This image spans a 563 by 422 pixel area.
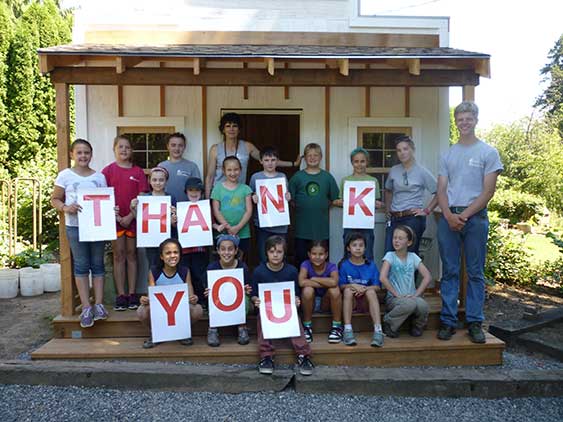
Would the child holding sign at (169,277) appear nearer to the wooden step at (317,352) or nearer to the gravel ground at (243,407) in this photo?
the wooden step at (317,352)

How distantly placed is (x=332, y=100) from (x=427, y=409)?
12.0ft

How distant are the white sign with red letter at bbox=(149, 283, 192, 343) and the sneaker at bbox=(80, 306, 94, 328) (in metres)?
0.68

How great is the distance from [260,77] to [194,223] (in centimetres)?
153

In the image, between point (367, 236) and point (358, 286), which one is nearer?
point (358, 286)

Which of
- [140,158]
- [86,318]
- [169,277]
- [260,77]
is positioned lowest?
[86,318]

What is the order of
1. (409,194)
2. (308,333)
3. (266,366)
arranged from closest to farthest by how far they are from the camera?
(266,366), (308,333), (409,194)

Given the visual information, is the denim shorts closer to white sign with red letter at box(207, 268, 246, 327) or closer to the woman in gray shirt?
white sign with red letter at box(207, 268, 246, 327)

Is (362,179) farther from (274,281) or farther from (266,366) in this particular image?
(266,366)

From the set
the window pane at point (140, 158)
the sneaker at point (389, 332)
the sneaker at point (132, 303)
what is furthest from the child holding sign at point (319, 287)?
the window pane at point (140, 158)

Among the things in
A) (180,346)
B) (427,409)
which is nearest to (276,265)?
(180,346)

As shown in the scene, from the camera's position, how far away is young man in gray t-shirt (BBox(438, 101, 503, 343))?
427cm

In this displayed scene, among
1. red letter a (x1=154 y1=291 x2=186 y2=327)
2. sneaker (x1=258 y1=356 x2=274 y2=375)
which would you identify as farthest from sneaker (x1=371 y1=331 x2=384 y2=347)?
red letter a (x1=154 y1=291 x2=186 y2=327)

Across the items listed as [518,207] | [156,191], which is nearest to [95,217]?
[156,191]

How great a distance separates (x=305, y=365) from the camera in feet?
13.3
